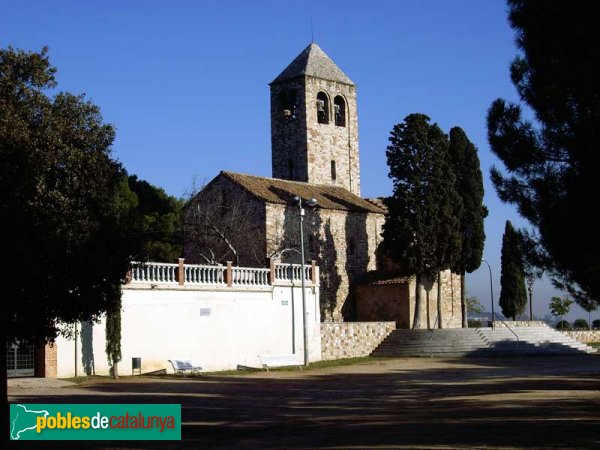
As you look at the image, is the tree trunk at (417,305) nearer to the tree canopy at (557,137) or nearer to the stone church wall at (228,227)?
the stone church wall at (228,227)

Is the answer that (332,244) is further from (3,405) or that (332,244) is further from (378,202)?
(3,405)

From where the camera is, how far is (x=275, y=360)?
3566 centimetres

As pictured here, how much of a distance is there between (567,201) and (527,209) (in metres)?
1.78

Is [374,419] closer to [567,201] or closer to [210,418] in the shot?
[210,418]

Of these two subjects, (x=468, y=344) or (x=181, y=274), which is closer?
(x=181, y=274)

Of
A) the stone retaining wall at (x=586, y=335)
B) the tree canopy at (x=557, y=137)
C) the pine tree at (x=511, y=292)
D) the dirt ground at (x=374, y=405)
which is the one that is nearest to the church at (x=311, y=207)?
the pine tree at (x=511, y=292)

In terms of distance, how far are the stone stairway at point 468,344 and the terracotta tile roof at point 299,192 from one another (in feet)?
29.9

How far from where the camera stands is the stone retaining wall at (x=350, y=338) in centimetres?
4147

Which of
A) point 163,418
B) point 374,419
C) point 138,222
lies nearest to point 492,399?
point 374,419

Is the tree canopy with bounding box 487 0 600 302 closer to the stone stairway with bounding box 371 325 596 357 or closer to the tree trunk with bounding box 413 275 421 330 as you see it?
the stone stairway with bounding box 371 325 596 357

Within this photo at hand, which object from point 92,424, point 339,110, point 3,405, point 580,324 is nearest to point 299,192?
point 339,110

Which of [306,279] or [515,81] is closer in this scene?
[515,81]

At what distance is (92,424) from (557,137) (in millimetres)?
10328

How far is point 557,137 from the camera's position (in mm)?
A: 17469
